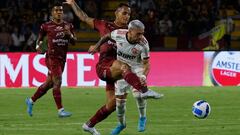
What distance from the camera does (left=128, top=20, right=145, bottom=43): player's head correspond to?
11.8 m

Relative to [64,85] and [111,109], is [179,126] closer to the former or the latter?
[111,109]

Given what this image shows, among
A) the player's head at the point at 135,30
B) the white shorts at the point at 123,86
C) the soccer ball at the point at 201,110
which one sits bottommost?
the soccer ball at the point at 201,110

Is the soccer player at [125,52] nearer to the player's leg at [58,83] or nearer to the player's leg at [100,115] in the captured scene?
the player's leg at [100,115]

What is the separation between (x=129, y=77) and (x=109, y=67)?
3.11 ft

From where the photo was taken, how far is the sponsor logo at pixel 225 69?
76.4 feet

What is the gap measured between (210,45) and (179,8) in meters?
2.44

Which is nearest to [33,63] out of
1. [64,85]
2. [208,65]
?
[64,85]

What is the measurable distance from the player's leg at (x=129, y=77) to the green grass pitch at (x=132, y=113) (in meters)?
1.13

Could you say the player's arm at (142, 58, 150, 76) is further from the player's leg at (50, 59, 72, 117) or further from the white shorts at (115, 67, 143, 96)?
the player's leg at (50, 59, 72, 117)

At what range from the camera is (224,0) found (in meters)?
30.8

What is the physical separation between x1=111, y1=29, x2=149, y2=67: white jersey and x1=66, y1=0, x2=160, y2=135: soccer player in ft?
0.46

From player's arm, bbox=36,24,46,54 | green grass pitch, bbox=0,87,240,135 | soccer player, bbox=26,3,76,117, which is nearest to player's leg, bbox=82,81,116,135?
green grass pitch, bbox=0,87,240,135

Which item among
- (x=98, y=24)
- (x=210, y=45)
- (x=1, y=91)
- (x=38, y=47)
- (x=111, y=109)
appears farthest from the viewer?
(x=210, y=45)

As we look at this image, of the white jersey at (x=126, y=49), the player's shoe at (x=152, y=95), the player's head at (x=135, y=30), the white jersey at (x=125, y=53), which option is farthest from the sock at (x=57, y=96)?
the player's shoe at (x=152, y=95)
